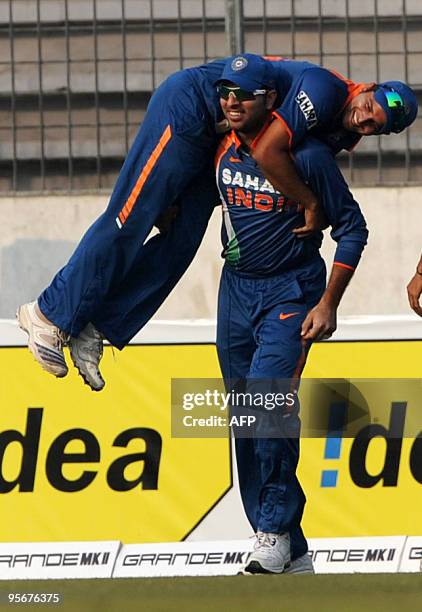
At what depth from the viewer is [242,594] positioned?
411 cm

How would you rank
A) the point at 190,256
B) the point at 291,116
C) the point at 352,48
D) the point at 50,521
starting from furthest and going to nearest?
the point at 352,48
the point at 50,521
the point at 190,256
the point at 291,116

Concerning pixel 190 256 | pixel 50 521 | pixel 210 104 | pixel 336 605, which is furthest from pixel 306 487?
pixel 336 605

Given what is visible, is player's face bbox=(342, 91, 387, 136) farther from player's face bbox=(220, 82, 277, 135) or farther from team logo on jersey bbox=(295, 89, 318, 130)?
player's face bbox=(220, 82, 277, 135)

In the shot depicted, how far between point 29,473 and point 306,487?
171 centimetres

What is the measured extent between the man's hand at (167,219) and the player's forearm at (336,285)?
2.33 feet

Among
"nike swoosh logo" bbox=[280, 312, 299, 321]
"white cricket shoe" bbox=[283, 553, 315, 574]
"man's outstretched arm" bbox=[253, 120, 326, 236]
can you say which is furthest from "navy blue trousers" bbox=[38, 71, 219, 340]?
"white cricket shoe" bbox=[283, 553, 315, 574]

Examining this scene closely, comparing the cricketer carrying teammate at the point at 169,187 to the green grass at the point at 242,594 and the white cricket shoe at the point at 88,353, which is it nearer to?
the white cricket shoe at the point at 88,353

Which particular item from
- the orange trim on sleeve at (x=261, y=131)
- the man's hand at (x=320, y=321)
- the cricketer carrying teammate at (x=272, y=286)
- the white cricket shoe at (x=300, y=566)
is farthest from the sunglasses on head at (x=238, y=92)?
the white cricket shoe at (x=300, y=566)

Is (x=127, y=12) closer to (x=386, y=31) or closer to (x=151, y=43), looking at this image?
(x=151, y=43)

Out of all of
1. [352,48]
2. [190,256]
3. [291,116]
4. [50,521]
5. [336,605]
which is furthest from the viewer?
[352,48]

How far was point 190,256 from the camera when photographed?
5.75 m

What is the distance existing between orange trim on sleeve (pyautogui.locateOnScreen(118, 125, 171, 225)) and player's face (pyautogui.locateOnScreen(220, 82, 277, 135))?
255mm

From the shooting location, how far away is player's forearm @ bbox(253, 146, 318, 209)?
17.2 ft

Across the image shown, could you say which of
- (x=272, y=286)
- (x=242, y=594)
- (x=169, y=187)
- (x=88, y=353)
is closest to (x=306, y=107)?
(x=169, y=187)
